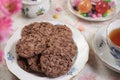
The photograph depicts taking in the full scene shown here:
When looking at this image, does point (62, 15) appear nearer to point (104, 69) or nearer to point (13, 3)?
point (104, 69)

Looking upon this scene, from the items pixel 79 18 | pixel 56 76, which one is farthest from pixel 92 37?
pixel 56 76

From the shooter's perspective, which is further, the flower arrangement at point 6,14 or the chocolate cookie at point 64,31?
the chocolate cookie at point 64,31

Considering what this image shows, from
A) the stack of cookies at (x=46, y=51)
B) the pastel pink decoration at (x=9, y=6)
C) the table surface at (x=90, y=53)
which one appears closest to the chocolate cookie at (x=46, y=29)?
the stack of cookies at (x=46, y=51)

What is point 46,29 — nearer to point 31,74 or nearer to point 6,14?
point 31,74

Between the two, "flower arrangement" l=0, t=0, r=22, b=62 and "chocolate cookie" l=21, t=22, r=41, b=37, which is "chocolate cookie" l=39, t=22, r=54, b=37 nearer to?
"chocolate cookie" l=21, t=22, r=41, b=37

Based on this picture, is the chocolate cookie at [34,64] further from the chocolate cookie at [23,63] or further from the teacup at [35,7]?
the teacup at [35,7]

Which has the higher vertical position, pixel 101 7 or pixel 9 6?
pixel 9 6

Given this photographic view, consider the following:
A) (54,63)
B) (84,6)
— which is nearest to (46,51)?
(54,63)
